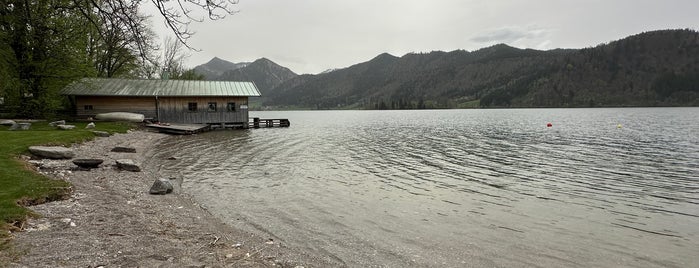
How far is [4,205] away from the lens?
8.23m

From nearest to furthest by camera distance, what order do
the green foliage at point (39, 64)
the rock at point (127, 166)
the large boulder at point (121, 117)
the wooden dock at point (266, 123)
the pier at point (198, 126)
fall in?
1. the rock at point (127, 166)
2. the green foliage at point (39, 64)
3. the pier at point (198, 126)
4. the large boulder at point (121, 117)
5. the wooden dock at point (266, 123)

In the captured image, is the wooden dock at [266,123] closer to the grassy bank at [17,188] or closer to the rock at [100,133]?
the rock at [100,133]

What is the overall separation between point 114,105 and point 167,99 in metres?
5.67

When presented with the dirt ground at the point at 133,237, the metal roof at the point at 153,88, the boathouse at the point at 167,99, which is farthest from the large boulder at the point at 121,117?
the dirt ground at the point at 133,237

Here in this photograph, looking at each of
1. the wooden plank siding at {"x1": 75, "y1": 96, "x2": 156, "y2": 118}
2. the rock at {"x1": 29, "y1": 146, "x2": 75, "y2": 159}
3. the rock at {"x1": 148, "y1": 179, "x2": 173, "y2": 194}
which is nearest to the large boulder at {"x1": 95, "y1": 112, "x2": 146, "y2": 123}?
the wooden plank siding at {"x1": 75, "y1": 96, "x2": 156, "y2": 118}

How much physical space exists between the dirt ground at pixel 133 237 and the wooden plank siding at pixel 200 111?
114 ft

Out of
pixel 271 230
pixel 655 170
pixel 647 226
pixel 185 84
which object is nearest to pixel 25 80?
pixel 185 84

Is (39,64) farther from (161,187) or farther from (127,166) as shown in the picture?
(161,187)

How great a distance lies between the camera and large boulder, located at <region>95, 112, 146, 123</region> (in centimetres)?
4094

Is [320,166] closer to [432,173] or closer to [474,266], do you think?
[432,173]

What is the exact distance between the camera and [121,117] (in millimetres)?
41219

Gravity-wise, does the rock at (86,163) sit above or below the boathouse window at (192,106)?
below

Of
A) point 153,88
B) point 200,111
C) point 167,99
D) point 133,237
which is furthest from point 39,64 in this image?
point 133,237

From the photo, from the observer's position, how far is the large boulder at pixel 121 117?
40.9m
